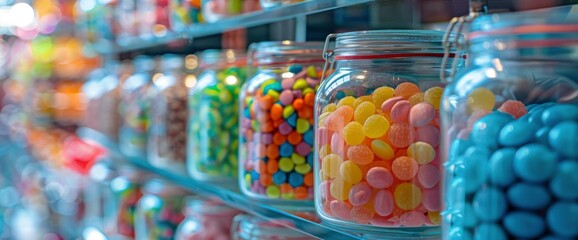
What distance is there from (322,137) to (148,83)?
3.59 feet

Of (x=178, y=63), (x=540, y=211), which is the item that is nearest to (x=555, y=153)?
(x=540, y=211)

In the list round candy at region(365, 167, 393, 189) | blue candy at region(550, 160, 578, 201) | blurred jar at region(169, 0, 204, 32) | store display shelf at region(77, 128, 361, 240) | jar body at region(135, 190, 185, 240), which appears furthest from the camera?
jar body at region(135, 190, 185, 240)

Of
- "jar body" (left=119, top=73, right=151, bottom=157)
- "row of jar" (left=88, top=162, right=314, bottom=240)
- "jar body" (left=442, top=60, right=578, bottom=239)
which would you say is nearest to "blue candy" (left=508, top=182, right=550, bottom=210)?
"jar body" (left=442, top=60, right=578, bottom=239)

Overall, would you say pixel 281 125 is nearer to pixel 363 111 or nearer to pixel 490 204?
pixel 363 111

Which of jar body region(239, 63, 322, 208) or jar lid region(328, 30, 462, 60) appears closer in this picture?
jar lid region(328, 30, 462, 60)

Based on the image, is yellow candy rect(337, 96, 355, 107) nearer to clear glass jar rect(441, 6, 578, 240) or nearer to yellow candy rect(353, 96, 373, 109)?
yellow candy rect(353, 96, 373, 109)

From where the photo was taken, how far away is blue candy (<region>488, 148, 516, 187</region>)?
546 millimetres

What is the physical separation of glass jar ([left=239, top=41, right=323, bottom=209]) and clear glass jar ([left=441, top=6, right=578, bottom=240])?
1.31 ft

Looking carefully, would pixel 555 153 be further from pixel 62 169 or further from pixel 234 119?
pixel 62 169

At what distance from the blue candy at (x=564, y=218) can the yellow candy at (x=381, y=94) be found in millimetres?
318

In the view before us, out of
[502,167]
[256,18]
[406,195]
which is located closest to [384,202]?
[406,195]

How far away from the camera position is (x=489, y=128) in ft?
1.90

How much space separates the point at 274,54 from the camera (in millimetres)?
1132

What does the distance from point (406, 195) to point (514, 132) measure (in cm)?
24
